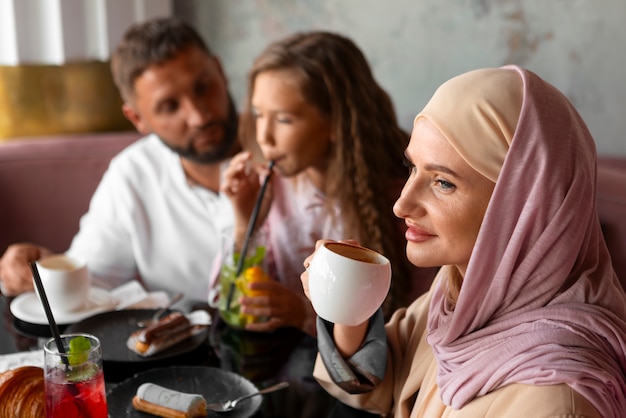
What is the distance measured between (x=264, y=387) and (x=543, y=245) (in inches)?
24.1

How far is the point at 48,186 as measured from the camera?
2.73 metres

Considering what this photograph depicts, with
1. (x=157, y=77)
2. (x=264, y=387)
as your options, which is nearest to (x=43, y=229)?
(x=157, y=77)

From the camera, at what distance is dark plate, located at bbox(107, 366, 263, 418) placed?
1270 millimetres

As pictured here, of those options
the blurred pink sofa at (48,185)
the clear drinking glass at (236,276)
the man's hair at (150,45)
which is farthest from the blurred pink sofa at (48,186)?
the clear drinking glass at (236,276)

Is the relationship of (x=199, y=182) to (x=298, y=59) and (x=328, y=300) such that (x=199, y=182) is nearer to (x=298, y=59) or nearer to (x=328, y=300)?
(x=298, y=59)

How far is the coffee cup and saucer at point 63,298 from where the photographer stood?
169cm

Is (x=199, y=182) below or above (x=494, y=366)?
below

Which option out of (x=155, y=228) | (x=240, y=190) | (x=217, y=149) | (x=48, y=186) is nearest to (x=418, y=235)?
(x=240, y=190)

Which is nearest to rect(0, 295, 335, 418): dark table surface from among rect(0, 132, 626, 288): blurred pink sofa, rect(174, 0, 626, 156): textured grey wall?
rect(0, 132, 626, 288): blurred pink sofa

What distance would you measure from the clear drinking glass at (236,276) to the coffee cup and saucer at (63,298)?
302 mm

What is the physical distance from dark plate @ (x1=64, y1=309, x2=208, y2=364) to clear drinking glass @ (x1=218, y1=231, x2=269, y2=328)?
90 millimetres

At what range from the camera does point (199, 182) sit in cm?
251

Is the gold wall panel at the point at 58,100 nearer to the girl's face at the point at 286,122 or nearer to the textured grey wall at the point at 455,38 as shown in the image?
the textured grey wall at the point at 455,38

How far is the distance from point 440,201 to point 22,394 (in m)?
Result: 0.69
